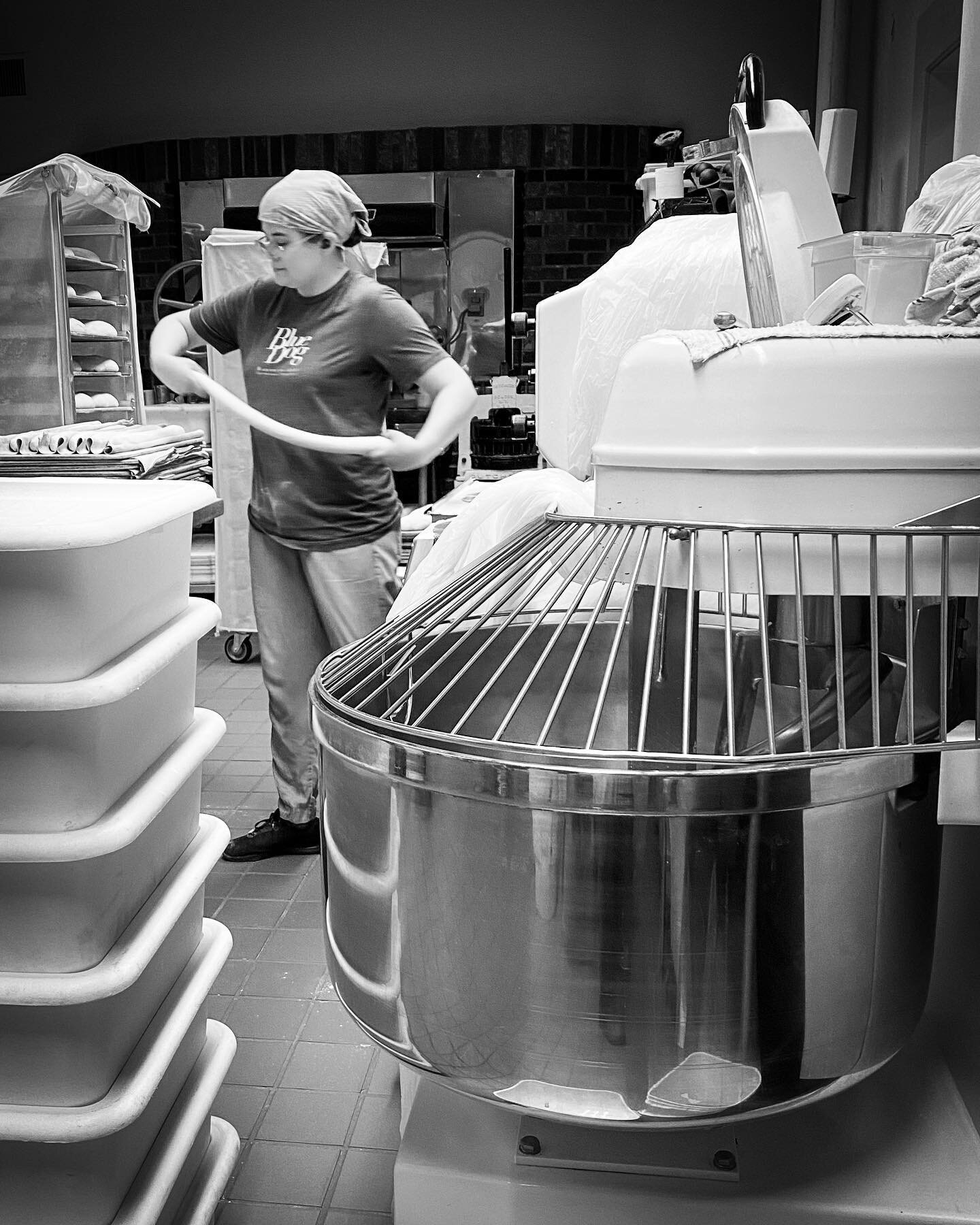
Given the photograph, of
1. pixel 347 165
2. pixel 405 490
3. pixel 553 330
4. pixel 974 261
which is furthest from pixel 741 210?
pixel 347 165

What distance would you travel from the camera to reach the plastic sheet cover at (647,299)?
1789 mm

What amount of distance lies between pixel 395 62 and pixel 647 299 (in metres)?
5.77

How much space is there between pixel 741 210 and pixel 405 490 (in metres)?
4.78

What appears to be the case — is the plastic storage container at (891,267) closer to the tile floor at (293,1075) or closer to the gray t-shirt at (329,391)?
the tile floor at (293,1075)

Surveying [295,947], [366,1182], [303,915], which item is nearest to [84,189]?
[303,915]

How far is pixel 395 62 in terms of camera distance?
6789 mm

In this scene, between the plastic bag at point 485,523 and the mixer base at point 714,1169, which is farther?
the plastic bag at point 485,523

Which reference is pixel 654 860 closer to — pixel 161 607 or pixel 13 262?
pixel 161 607

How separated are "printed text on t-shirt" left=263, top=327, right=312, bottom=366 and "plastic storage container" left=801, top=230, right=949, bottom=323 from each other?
153cm

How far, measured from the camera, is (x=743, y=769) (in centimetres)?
70

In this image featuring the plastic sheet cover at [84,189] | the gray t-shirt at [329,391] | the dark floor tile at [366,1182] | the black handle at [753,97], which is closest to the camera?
the black handle at [753,97]

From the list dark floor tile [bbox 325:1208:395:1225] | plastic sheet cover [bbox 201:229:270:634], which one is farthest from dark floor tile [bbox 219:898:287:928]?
plastic sheet cover [bbox 201:229:270:634]

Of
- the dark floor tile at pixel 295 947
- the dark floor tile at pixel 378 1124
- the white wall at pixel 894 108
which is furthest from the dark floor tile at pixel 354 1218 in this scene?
the white wall at pixel 894 108

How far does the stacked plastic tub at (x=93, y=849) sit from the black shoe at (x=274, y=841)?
1.28 meters
